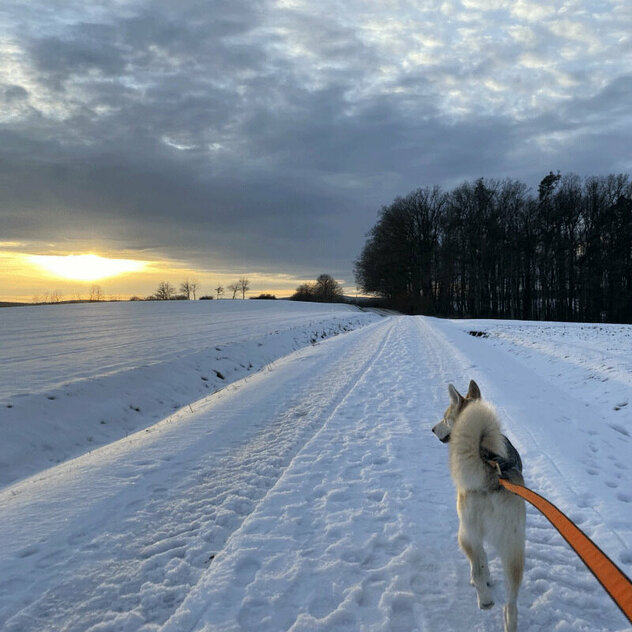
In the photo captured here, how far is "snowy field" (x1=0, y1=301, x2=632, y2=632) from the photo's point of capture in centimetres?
279

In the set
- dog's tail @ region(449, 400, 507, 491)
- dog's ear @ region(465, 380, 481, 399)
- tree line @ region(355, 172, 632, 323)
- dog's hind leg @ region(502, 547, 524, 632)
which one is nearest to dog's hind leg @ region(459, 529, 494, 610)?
dog's hind leg @ region(502, 547, 524, 632)

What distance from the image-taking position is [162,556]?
3.44 metres

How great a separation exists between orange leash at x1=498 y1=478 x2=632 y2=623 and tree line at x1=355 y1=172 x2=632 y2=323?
5661 cm

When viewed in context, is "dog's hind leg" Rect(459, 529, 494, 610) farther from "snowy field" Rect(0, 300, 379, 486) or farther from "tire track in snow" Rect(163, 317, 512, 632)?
"snowy field" Rect(0, 300, 379, 486)

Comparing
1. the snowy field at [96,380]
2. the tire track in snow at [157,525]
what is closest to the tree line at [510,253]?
the snowy field at [96,380]

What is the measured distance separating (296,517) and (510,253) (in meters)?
58.6

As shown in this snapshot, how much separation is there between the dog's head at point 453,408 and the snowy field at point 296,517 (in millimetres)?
927

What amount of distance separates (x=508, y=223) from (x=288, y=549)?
61.5 meters

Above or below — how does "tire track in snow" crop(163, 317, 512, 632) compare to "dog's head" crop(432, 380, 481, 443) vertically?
below

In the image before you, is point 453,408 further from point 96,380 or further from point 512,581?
point 96,380

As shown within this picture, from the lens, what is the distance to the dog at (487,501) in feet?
8.06

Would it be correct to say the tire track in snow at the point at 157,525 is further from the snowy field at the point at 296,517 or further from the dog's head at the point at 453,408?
the dog's head at the point at 453,408

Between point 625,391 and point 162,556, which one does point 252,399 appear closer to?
point 162,556

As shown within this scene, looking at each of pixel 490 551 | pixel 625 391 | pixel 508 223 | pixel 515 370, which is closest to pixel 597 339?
pixel 515 370
